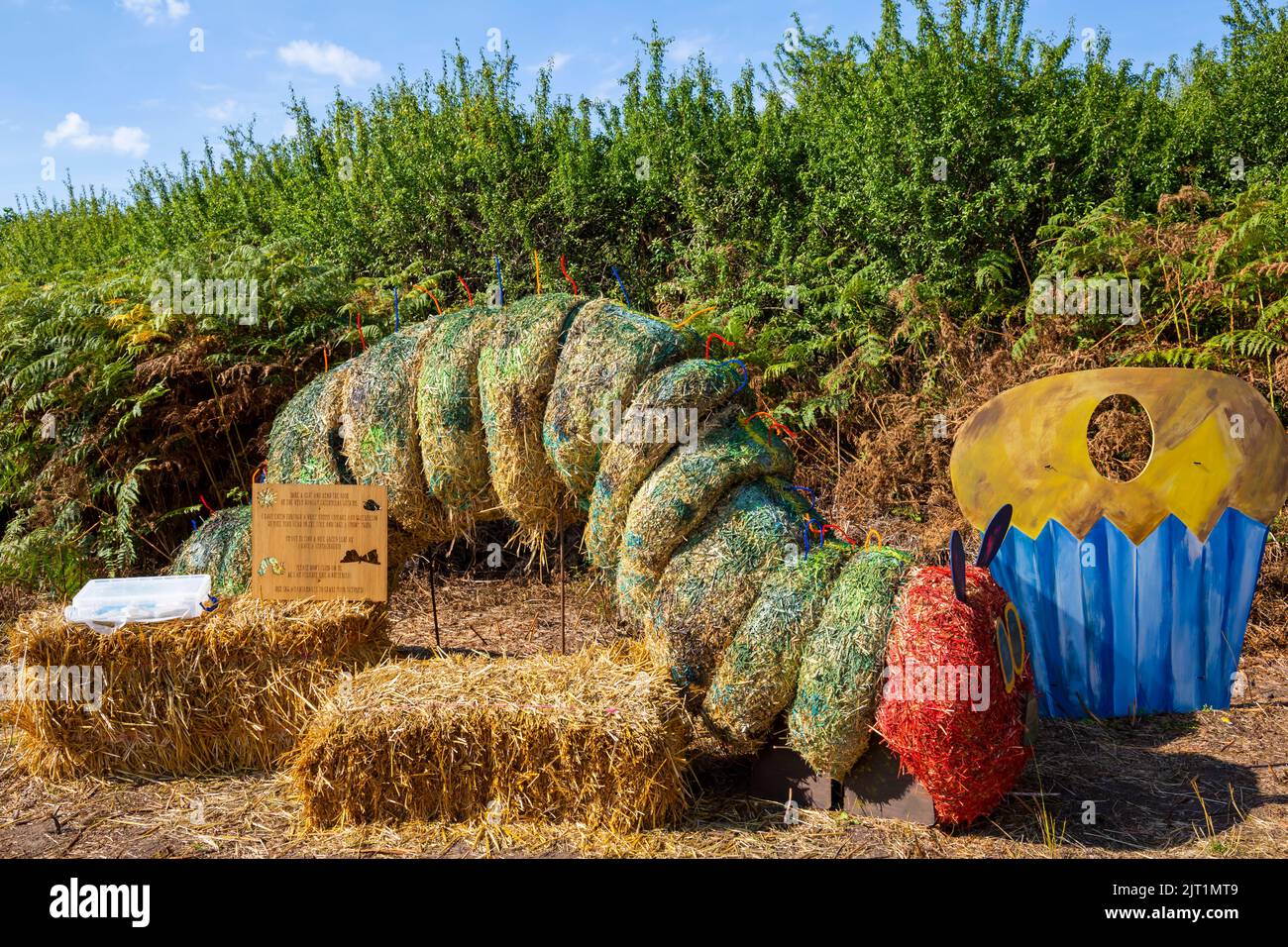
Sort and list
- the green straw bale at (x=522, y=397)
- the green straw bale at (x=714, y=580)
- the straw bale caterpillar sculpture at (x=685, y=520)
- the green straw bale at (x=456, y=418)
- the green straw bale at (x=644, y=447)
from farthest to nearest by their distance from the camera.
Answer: the green straw bale at (x=456, y=418) → the green straw bale at (x=522, y=397) → the green straw bale at (x=644, y=447) → the green straw bale at (x=714, y=580) → the straw bale caterpillar sculpture at (x=685, y=520)

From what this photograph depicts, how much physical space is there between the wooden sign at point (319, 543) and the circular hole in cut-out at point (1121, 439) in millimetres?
4341

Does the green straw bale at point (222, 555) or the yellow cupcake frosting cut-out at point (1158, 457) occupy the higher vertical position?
the yellow cupcake frosting cut-out at point (1158, 457)

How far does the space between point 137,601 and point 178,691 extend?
1.57 ft

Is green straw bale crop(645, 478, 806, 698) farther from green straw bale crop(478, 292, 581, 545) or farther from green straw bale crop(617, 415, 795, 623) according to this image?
green straw bale crop(478, 292, 581, 545)

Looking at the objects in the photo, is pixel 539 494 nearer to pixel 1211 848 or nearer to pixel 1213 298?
pixel 1211 848

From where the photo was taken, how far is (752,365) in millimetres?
7414

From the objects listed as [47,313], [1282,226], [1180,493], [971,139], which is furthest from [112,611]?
[1282,226]

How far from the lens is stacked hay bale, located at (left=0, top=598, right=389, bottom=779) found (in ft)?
14.7

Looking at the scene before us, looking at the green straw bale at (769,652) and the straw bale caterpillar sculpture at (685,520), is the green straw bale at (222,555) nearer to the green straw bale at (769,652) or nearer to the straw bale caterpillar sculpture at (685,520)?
the straw bale caterpillar sculpture at (685,520)

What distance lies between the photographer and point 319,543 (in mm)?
4949

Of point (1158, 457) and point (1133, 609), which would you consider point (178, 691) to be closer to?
point (1133, 609)

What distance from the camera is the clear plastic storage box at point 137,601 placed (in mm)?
4531

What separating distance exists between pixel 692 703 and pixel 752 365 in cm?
375

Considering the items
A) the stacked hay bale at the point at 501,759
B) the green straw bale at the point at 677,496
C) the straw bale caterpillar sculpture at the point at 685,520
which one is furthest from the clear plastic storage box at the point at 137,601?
the green straw bale at the point at 677,496
